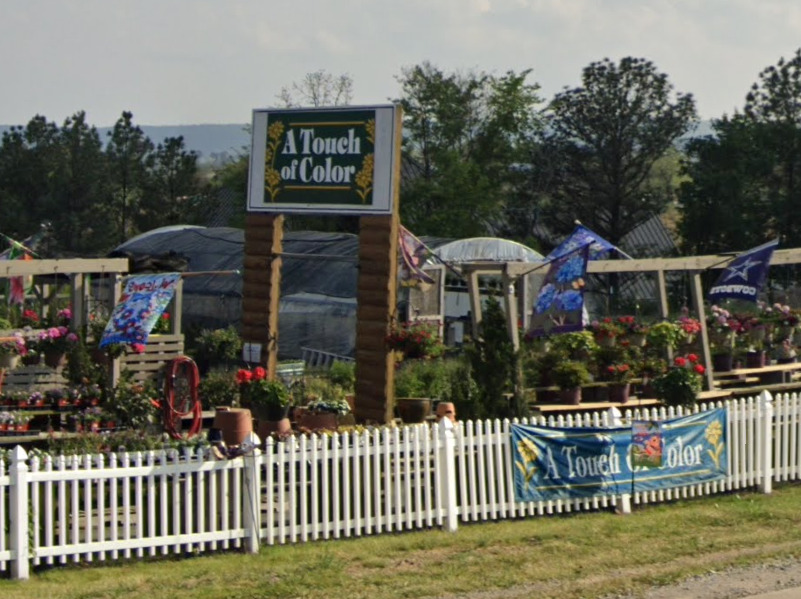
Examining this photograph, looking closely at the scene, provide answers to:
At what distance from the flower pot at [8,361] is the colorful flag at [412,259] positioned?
6.18 m

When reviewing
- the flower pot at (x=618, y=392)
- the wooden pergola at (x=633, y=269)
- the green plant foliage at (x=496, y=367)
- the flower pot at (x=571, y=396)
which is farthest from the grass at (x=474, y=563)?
the flower pot at (x=618, y=392)

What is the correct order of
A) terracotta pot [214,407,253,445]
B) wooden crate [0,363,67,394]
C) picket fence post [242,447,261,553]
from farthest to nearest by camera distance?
Answer: wooden crate [0,363,67,394], terracotta pot [214,407,253,445], picket fence post [242,447,261,553]

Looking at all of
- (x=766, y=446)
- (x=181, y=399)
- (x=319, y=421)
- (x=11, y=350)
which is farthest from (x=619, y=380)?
(x=11, y=350)

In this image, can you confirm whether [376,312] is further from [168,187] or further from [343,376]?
[168,187]

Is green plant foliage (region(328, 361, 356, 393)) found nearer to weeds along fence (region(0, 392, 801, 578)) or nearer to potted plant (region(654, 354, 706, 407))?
potted plant (region(654, 354, 706, 407))

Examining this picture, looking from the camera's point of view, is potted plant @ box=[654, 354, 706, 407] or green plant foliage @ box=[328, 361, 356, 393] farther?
green plant foliage @ box=[328, 361, 356, 393]

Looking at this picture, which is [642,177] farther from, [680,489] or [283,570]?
[283,570]

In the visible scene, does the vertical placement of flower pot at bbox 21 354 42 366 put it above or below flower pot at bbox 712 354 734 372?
below

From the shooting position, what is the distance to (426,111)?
2121 inches

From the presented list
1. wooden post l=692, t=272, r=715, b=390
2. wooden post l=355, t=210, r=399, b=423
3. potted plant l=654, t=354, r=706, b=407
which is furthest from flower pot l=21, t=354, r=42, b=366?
wooden post l=692, t=272, r=715, b=390

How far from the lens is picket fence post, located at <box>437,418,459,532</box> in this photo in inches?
522

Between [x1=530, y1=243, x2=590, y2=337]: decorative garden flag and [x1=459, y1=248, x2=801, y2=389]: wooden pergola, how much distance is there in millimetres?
303

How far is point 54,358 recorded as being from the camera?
1998 cm

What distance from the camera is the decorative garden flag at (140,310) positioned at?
1739 cm
